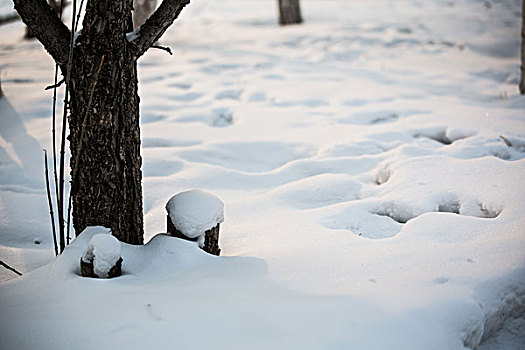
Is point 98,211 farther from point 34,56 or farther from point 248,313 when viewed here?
point 34,56

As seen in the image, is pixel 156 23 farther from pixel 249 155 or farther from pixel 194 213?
pixel 249 155

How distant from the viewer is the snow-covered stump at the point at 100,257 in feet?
5.00

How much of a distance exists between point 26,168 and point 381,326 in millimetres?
2501

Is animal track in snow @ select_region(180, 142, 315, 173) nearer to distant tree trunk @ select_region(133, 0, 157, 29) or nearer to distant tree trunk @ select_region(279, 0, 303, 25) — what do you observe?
distant tree trunk @ select_region(133, 0, 157, 29)

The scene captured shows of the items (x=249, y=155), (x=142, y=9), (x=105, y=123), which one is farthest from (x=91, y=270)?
(x=142, y=9)

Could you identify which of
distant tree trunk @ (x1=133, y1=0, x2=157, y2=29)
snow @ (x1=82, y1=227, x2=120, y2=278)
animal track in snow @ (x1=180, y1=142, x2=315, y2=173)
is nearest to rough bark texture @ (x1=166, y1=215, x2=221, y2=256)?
snow @ (x1=82, y1=227, x2=120, y2=278)

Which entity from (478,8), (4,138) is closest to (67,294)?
(4,138)

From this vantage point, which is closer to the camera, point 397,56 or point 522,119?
point 522,119

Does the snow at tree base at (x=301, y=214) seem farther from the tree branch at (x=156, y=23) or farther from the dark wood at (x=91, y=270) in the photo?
the tree branch at (x=156, y=23)

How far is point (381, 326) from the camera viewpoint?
1.36 metres

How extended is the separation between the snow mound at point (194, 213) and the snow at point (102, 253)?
27cm

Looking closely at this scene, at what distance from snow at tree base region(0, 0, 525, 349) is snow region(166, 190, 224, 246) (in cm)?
7

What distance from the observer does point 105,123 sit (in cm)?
164

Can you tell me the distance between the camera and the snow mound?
1725 millimetres
